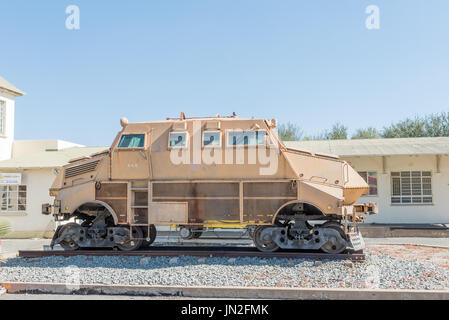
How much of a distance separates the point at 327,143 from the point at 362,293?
15.1 m

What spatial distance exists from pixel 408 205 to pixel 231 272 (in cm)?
1298

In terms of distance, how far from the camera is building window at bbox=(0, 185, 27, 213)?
19797 millimetres

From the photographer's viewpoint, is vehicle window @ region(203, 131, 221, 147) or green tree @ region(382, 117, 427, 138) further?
green tree @ region(382, 117, 427, 138)

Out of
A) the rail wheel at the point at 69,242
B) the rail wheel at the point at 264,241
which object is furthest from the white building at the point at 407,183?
the rail wheel at the point at 69,242

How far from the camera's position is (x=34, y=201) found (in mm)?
19391

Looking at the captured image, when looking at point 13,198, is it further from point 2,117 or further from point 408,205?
point 408,205

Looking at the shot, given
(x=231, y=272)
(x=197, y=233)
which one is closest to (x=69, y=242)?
(x=197, y=233)

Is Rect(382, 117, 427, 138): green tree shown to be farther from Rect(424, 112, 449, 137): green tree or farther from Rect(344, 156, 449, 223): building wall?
Rect(344, 156, 449, 223): building wall

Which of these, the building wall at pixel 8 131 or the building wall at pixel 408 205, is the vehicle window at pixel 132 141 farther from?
the building wall at pixel 8 131

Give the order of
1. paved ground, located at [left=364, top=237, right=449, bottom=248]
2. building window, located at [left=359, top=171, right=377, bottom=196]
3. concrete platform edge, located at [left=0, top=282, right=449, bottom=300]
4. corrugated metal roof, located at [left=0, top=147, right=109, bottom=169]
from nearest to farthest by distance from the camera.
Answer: concrete platform edge, located at [left=0, top=282, right=449, bottom=300], paved ground, located at [left=364, top=237, right=449, bottom=248], corrugated metal roof, located at [left=0, top=147, right=109, bottom=169], building window, located at [left=359, top=171, right=377, bottom=196]

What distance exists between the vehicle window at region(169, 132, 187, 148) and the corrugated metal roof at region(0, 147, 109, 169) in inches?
378

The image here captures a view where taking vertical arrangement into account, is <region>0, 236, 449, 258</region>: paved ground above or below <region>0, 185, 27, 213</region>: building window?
below

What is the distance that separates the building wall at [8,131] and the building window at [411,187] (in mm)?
19494

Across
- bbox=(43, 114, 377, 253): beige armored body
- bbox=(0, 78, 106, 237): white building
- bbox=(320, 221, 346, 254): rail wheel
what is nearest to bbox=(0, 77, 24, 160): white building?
bbox=(0, 78, 106, 237): white building
